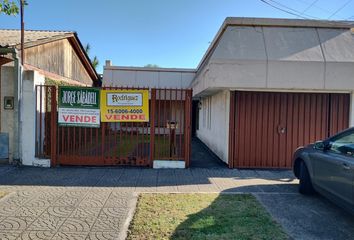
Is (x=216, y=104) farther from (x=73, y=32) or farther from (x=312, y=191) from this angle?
(x=73, y=32)

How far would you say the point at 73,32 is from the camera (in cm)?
1468

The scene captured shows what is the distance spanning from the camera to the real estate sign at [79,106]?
909 centimetres

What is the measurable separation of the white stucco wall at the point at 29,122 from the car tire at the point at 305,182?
679 cm

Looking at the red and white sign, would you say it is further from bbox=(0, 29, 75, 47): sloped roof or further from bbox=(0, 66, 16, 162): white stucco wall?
bbox=(0, 29, 75, 47): sloped roof

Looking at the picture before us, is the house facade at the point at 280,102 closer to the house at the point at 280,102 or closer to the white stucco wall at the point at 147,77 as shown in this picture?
the house at the point at 280,102

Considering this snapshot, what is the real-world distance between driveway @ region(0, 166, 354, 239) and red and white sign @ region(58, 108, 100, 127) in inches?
52.5

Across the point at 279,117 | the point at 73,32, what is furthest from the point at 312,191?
the point at 73,32

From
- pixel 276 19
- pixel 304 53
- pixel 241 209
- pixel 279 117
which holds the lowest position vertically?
pixel 241 209

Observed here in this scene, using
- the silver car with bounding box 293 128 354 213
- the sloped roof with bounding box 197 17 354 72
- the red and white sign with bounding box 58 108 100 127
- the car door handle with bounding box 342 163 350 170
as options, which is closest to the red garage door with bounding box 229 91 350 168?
the sloped roof with bounding box 197 17 354 72

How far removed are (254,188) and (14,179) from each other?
5.73 m

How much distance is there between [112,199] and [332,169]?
4.05 metres

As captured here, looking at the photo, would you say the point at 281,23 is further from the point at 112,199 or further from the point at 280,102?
the point at 112,199

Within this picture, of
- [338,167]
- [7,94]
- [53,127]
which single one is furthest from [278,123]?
[7,94]

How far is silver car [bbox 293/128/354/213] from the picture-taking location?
4897 mm
